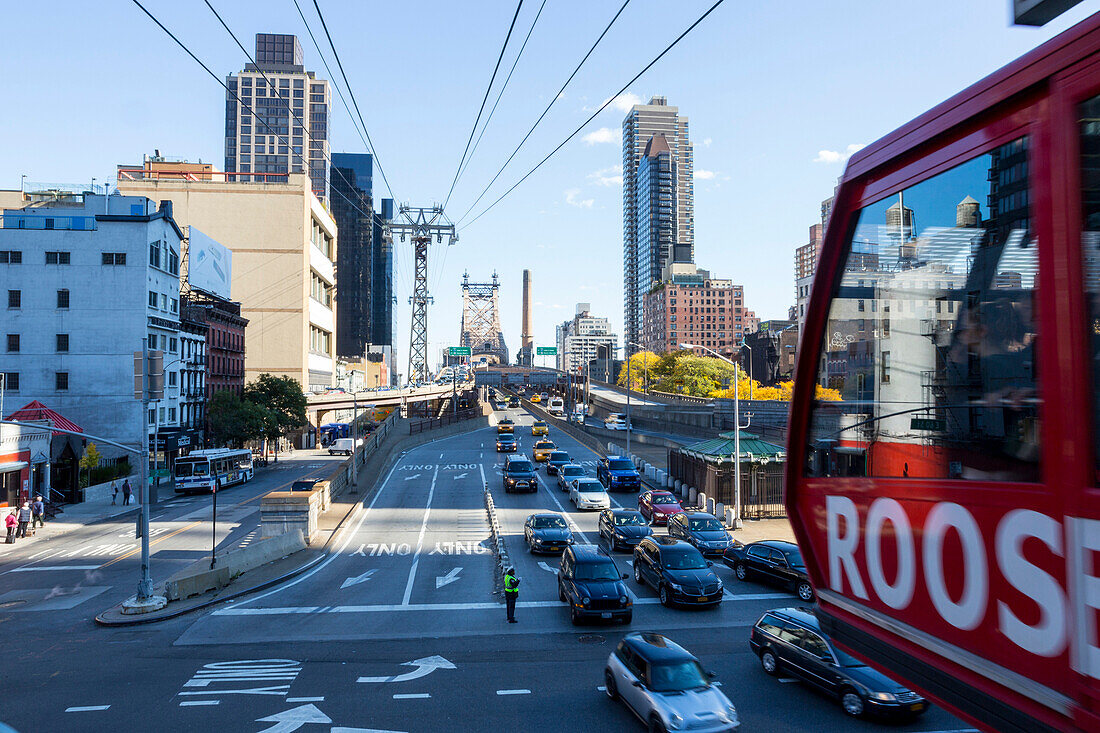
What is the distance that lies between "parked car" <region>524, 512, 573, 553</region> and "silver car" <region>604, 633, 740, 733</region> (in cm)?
1245

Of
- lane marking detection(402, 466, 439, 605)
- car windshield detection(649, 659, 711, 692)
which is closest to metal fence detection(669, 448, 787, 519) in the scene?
lane marking detection(402, 466, 439, 605)

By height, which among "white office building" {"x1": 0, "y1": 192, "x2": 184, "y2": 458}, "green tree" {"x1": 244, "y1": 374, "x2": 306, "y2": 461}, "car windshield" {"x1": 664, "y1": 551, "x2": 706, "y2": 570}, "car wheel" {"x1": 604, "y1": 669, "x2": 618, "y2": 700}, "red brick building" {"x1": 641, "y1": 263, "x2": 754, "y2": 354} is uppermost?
"red brick building" {"x1": 641, "y1": 263, "x2": 754, "y2": 354}

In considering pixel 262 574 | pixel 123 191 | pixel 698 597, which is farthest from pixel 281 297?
pixel 698 597

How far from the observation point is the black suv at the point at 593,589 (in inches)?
643

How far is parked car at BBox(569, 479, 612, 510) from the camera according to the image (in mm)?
33188

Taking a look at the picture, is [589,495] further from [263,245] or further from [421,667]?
[263,245]

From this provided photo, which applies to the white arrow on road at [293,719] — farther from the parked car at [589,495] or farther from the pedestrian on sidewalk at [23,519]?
the pedestrian on sidewalk at [23,519]

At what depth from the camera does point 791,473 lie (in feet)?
16.0

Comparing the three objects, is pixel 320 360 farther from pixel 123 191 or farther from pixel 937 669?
pixel 937 669

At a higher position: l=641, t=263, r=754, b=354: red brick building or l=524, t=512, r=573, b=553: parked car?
l=641, t=263, r=754, b=354: red brick building

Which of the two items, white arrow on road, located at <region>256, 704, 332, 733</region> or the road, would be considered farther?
the road

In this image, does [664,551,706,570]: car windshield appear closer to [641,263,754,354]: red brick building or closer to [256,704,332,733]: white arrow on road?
[256,704,332,733]: white arrow on road

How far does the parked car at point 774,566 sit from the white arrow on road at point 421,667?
996 cm

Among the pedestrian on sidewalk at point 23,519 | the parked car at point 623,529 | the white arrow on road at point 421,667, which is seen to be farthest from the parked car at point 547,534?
the pedestrian on sidewalk at point 23,519
